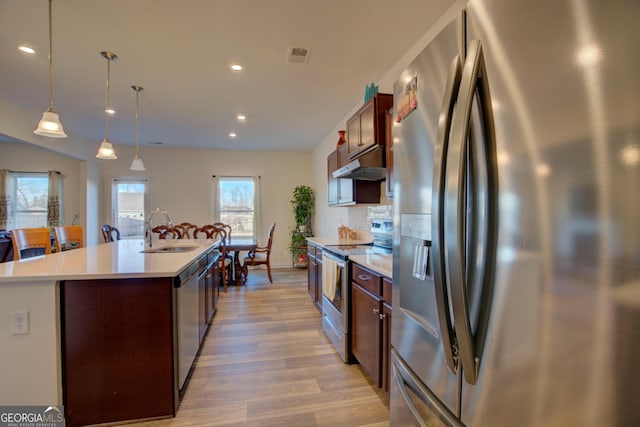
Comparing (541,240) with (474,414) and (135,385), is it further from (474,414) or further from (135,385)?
(135,385)

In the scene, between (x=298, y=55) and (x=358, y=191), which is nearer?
(x=298, y=55)

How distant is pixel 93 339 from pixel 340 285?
68.1 inches

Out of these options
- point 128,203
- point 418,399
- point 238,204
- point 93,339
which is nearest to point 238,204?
point 238,204

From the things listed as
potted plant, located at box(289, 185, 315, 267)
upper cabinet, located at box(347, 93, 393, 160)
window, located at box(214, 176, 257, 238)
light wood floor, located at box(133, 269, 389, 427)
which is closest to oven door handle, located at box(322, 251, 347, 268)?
light wood floor, located at box(133, 269, 389, 427)

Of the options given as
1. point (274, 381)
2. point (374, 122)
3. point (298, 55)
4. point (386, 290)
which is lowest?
point (274, 381)

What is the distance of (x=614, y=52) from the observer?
458mm

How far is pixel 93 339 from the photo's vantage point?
5.61 feet

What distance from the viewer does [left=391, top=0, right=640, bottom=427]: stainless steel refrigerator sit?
1.49 ft

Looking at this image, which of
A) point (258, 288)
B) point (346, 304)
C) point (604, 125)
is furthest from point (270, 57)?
point (258, 288)

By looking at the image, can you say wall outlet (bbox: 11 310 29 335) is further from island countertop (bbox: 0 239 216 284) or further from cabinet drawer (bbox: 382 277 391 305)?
cabinet drawer (bbox: 382 277 391 305)

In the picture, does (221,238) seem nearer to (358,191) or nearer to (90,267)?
(358,191)

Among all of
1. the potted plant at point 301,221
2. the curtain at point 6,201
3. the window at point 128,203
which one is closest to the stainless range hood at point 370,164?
the potted plant at point 301,221

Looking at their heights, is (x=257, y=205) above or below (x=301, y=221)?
above

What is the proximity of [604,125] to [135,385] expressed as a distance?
236 cm
